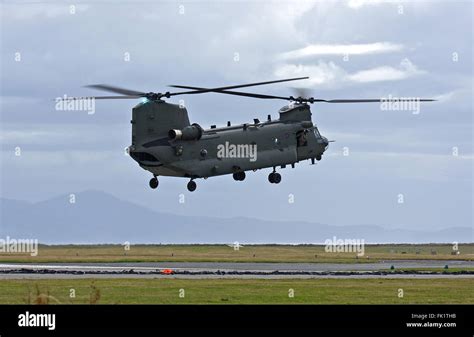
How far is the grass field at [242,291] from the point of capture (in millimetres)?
58812

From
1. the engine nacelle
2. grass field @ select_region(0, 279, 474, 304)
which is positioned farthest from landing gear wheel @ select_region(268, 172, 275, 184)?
the engine nacelle

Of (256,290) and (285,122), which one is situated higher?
(285,122)

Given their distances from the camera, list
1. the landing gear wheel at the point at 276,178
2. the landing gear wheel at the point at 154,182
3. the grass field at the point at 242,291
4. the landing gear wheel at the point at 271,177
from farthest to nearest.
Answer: the landing gear wheel at the point at 276,178 → the landing gear wheel at the point at 271,177 → the landing gear wheel at the point at 154,182 → the grass field at the point at 242,291

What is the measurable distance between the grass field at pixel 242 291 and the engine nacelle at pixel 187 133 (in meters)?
10.1

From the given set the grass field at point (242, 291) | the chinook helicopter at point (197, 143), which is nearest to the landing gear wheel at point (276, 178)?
the chinook helicopter at point (197, 143)

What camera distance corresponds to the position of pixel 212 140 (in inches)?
2837

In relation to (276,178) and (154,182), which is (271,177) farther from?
(154,182)

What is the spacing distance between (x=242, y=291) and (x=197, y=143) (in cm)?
1186

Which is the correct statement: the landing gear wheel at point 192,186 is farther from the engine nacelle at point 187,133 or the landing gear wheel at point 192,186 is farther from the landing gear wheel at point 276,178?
the landing gear wheel at point 276,178
